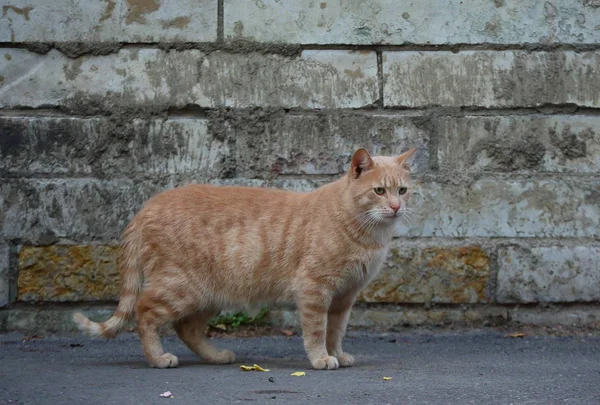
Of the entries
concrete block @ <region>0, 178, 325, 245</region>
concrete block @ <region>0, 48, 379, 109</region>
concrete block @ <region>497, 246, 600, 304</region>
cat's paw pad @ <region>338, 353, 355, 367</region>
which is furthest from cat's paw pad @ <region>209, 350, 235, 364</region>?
concrete block @ <region>497, 246, 600, 304</region>

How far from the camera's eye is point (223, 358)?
19.0ft

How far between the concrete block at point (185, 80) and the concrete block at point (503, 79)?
1.25ft

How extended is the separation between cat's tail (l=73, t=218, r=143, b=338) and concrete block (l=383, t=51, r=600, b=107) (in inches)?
85.5

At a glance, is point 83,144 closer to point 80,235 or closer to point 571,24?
point 80,235

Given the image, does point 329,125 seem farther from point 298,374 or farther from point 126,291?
point 298,374

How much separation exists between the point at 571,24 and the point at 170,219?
10.8ft

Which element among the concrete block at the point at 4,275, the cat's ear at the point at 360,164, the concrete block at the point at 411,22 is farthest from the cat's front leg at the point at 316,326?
the concrete block at the point at 4,275

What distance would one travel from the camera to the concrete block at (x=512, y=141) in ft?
22.3

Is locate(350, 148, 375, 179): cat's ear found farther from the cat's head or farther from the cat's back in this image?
the cat's back

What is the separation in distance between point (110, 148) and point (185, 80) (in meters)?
0.73

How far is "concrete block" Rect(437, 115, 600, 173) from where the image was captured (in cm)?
680

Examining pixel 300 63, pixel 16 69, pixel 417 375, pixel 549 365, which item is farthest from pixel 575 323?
pixel 16 69

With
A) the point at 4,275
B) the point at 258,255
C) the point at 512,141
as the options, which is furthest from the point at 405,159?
the point at 4,275

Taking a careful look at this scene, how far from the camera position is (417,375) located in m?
5.21
